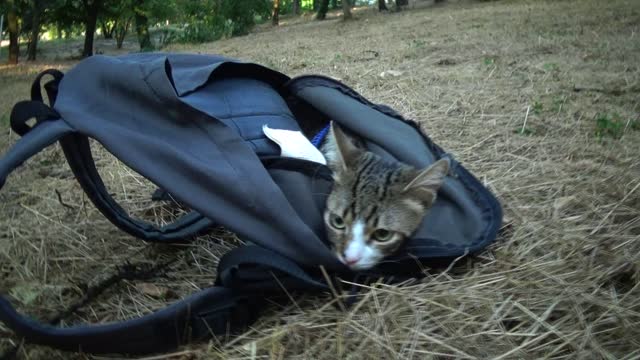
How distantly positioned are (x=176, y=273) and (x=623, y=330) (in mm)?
1819

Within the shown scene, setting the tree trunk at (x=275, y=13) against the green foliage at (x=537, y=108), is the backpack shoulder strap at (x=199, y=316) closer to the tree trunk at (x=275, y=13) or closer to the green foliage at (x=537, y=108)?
the green foliage at (x=537, y=108)

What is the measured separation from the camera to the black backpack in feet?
5.29

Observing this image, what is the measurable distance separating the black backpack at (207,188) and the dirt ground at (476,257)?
4.9 inches

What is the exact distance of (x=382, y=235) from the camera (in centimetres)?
205

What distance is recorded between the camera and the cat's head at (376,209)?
1986mm

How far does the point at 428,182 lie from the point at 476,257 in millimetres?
403

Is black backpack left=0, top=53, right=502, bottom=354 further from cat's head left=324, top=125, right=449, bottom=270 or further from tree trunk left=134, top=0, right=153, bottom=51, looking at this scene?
tree trunk left=134, top=0, right=153, bottom=51

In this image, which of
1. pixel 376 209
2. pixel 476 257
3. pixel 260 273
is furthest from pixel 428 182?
pixel 260 273

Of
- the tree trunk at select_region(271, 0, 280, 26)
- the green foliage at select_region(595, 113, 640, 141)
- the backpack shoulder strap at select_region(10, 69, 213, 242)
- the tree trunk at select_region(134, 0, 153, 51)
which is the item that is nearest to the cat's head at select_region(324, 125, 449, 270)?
the backpack shoulder strap at select_region(10, 69, 213, 242)

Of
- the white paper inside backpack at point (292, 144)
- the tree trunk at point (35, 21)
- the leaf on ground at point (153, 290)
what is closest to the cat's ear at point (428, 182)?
the white paper inside backpack at point (292, 144)

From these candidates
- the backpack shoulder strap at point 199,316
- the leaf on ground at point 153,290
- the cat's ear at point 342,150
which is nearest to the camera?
the backpack shoulder strap at point 199,316

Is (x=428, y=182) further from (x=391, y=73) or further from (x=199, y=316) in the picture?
(x=391, y=73)

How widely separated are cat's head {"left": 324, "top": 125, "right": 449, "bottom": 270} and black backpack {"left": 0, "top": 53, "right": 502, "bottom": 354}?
0.06 meters

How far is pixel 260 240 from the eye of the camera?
170 cm
